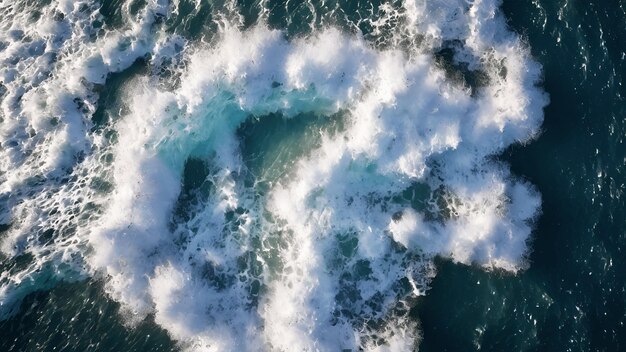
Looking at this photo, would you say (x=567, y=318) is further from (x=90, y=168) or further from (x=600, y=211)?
(x=90, y=168)

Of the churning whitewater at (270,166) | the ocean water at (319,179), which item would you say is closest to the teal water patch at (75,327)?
the ocean water at (319,179)

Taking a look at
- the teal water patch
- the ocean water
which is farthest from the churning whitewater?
the teal water patch

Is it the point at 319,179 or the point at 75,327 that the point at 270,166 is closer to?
the point at 319,179

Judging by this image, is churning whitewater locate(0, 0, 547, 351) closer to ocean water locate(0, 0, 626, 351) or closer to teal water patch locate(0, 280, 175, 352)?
ocean water locate(0, 0, 626, 351)

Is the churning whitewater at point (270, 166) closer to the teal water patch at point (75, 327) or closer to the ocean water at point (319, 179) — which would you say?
the ocean water at point (319, 179)

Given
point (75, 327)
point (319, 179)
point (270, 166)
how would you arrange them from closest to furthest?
point (75, 327) → point (319, 179) → point (270, 166)

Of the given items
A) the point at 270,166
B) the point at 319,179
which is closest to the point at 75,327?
the point at 270,166

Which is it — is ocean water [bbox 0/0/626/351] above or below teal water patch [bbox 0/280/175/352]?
above
